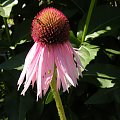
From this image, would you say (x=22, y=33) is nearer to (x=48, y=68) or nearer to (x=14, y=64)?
(x=14, y=64)

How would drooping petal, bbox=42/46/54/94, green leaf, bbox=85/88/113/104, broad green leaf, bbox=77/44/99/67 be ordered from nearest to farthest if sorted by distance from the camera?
drooping petal, bbox=42/46/54/94, broad green leaf, bbox=77/44/99/67, green leaf, bbox=85/88/113/104

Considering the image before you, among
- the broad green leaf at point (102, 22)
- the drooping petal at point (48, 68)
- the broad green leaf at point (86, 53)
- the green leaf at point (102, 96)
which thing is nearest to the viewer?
the drooping petal at point (48, 68)

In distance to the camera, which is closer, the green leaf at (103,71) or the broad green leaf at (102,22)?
the green leaf at (103,71)

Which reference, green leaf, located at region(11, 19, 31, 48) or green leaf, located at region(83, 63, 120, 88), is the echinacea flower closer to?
green leaf, located at region(83, 63, 120, 88)

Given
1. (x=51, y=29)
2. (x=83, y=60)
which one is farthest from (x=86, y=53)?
(x=51, y=29)

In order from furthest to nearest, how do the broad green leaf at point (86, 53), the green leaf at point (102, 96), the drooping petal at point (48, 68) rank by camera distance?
the green leaf at point (102, 96), the broad green leaf at point (86, 53), the drooping petal at point (48, 68)

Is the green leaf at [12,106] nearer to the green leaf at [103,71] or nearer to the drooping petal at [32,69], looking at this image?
the green leaf at [103,71]

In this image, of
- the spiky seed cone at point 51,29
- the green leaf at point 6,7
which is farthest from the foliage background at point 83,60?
the spiky seed cone at point 51,29

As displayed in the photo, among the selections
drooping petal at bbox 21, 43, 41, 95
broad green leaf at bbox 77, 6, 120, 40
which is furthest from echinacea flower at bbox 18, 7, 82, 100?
broad green leaf at bbox 77, 6, 120, 40
